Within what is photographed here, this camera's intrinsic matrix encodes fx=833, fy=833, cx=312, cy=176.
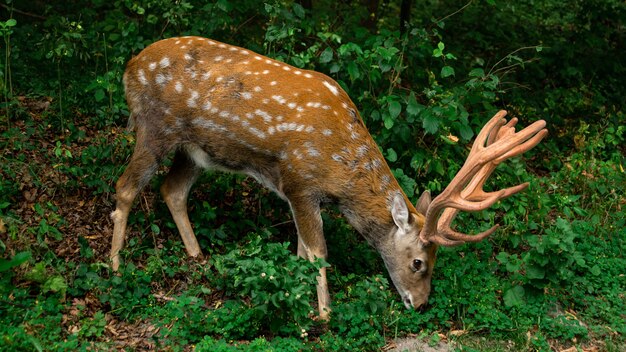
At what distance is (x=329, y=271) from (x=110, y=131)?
8.53 feet

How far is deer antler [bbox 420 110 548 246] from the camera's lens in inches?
227

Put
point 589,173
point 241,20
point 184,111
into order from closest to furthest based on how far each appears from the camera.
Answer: point 184,111
point 589,173
point 241,20

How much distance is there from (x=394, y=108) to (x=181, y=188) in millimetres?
2016

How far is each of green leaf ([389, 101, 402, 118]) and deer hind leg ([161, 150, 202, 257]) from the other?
1.78m

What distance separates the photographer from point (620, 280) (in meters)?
7.03

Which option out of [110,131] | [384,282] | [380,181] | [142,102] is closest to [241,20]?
[110,131]

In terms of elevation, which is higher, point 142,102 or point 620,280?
point 142,102

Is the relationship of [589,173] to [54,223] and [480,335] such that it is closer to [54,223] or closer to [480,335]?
[480,335]

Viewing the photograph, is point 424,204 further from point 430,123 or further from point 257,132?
point 257,132

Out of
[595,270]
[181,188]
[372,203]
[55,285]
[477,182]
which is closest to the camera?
[55,285]

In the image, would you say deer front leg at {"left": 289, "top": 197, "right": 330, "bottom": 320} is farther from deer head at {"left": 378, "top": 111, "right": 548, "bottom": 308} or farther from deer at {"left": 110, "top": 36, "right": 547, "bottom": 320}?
deer head at {"left": 378, "top": 111, "right": 548, "bottom": 308}

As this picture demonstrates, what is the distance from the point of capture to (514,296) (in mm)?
6566

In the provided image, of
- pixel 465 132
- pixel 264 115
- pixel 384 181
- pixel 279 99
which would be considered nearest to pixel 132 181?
pixel 264 115

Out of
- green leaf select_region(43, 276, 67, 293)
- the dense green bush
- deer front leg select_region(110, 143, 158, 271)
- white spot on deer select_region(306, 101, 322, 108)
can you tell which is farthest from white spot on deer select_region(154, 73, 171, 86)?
green leaf select_region(43, 276, 67, 293)
